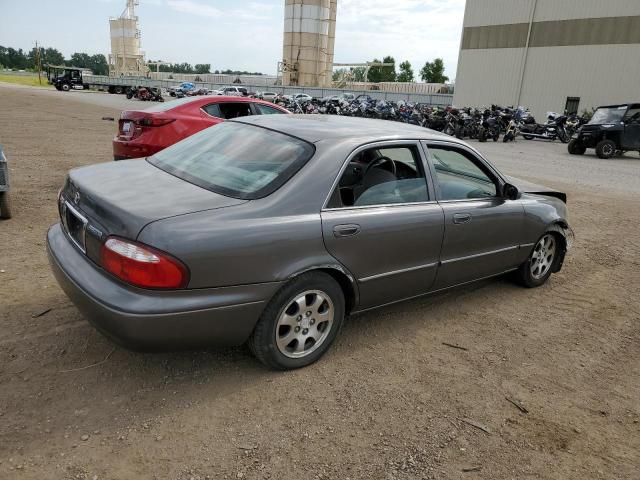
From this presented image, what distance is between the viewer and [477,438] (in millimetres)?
2689

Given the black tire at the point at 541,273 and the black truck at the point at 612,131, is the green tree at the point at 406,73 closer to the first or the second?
the black truck at the point at 612,131

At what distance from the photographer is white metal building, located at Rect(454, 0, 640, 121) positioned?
28.8 m

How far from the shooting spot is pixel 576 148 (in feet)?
57.0

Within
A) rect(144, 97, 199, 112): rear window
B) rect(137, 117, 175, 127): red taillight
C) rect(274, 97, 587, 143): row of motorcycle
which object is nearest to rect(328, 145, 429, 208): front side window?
rect(137, 117, 175, 127): red taillight

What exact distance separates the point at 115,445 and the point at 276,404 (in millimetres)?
853

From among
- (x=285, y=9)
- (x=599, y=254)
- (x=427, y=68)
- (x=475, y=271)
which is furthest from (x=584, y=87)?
(x=427, y=68)

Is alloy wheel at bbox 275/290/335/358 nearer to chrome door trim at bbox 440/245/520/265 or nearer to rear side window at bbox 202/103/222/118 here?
chrome door trim at bbox 440/245/520/265

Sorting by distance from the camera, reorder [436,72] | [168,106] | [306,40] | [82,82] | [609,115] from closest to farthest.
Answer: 1. [168,106]
2. [609,115]
3. [82,82]
4. [306,40]
5. [436,72]

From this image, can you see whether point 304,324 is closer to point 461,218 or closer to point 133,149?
point 461,218

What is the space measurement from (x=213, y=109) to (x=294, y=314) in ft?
19.1

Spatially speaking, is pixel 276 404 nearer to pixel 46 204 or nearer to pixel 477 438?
pixel 477 438

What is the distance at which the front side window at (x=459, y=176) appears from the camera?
3.79 metres

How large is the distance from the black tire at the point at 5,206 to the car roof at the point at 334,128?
3.37m

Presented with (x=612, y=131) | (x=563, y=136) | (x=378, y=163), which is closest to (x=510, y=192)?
(x=378, y=163)
